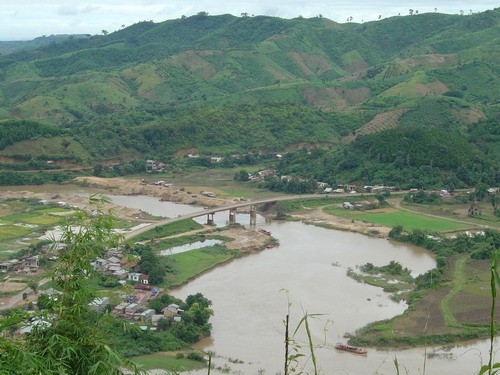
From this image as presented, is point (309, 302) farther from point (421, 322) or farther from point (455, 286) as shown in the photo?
point (455, 286)

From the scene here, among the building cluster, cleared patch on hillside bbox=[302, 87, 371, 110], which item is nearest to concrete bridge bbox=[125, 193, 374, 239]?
the building cluster

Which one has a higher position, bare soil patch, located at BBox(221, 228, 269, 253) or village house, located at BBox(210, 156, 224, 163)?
village house, located at BBox(210, 156, 224, 163)

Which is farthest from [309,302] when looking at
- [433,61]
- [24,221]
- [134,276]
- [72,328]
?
[433,61]

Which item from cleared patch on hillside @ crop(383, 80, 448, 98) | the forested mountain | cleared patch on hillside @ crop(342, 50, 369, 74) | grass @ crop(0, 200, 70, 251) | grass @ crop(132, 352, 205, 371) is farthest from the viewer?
cleared patch on hillside @ crop(342, 50, 369, 74)

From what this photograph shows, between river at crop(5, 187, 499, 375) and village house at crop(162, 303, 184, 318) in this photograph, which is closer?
river at crop(5, 187, 499, 375)

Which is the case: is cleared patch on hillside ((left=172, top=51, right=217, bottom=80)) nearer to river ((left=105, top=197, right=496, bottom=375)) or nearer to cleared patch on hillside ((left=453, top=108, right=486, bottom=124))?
cleared patch on hillside ((left=453, top=108, right=486, bottom=124))

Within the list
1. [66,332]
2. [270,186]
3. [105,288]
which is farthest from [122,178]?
[66,332]

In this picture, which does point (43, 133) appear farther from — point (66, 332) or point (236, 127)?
point (66, 332)
